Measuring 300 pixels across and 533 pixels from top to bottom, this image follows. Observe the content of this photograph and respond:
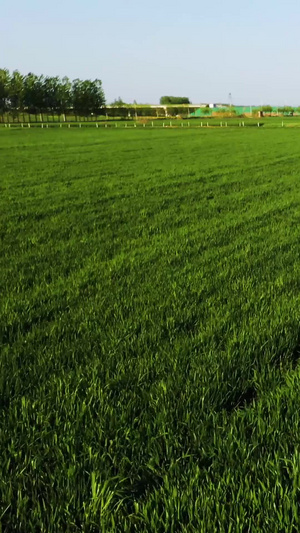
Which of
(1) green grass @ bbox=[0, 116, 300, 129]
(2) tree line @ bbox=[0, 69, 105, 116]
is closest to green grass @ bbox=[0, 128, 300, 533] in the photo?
(1) green grass @ bbox=[0, 116, 300, 129]

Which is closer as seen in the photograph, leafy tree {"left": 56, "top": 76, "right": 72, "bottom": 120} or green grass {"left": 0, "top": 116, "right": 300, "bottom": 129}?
green grass {"left": 0, "top": 116, "right": 300, "bottom": 129}

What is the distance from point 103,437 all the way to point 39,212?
360 inches

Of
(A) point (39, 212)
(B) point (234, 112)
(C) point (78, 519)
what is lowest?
(C) point (78, 519)

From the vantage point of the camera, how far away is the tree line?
361 ft

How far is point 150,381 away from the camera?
3625mm

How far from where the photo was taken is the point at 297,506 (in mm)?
2324

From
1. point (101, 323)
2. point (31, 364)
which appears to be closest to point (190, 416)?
point (31, 364)

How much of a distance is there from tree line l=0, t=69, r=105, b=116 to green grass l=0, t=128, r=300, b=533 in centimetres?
11106

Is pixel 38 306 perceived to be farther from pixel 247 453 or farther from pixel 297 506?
pixel 297 506

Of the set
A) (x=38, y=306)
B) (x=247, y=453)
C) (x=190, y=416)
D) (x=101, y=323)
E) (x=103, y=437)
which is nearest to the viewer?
(x=247, y=453)

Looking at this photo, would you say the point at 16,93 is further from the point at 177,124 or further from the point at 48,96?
the point at 177,124

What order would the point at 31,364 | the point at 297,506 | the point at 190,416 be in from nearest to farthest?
the point at 297,506
the point at 190,416
the point at 31,364

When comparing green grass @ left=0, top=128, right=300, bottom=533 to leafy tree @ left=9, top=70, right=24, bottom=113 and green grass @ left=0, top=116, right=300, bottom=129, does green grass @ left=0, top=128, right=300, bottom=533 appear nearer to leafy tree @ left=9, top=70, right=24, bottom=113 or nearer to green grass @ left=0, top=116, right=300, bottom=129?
green grass @ left=0, top=116, right=300, bottom=129

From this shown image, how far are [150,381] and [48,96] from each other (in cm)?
12835
